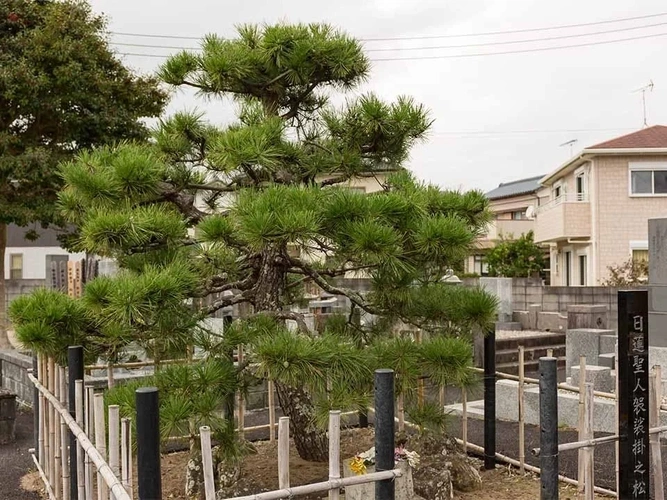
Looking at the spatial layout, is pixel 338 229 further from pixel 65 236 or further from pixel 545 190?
pixel 545 190

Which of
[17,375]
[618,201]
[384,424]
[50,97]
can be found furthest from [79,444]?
[618,201]

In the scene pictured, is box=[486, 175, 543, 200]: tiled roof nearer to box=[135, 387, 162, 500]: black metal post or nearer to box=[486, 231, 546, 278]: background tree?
box=[486, 231, 546, 278]: background tree

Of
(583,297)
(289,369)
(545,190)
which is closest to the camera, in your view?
(289,369)

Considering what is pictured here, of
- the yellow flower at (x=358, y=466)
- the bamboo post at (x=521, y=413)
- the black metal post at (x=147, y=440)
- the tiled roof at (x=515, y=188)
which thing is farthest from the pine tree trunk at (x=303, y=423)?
the tiled roof at (x=515, y=188)

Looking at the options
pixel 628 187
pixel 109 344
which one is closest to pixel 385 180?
pixel 109 344

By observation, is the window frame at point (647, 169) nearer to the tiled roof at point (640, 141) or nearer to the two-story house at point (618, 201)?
the two-story house at point (618, 201)

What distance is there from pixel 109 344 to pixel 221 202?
1254mm

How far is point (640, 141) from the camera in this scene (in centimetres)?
1855

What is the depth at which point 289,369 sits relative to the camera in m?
3.28

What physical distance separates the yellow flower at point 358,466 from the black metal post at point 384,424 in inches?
49.2

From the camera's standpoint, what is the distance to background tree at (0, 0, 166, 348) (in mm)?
9688

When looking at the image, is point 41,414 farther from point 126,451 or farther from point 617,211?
point 617,211

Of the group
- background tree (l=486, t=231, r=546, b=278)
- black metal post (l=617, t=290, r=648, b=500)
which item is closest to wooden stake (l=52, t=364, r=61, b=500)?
black metal post (l=617, t=290, r=648, b=500)

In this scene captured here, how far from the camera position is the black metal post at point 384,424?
2547mm
